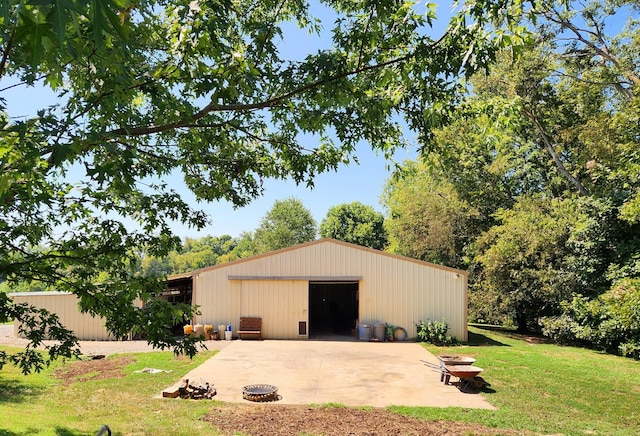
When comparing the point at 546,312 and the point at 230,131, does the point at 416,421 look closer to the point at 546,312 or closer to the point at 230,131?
the point at 230,131

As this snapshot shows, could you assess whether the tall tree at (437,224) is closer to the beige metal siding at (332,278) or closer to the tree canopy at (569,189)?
the tree canopy at (569,189)

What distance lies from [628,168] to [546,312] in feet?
34.5

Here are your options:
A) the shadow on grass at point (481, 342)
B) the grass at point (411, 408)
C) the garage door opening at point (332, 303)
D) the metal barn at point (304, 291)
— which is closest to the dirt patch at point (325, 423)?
the grass at point (411, 408)

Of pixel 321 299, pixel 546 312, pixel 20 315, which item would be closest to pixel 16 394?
pixel 20 315

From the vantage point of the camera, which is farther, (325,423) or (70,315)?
(70,315)

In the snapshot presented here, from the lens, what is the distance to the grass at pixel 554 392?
784 centimetres

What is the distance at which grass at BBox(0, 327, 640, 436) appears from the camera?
7.43 m

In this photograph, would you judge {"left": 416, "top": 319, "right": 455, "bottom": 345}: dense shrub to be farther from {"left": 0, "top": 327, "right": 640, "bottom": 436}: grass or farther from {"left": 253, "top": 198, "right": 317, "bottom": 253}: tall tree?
{"left": 253, "top": 198, "right": 317, "bottom": 253}: tall tree

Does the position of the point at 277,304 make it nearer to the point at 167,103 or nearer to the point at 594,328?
the point at 594,328

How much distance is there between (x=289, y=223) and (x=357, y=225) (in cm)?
886

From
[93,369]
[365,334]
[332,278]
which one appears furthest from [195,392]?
[332,278]

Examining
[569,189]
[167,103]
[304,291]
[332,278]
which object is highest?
[569,189]

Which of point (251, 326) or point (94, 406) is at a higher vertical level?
point (251, 326)

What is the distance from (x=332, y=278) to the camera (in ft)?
59.9
